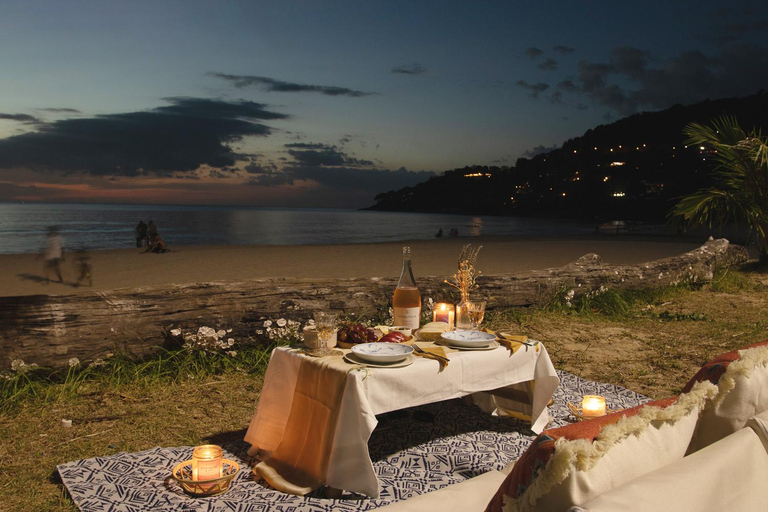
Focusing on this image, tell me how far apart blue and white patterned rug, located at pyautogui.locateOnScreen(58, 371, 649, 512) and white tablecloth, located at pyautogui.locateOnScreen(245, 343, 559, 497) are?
0.21m

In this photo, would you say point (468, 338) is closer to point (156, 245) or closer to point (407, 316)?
point (407, 316)

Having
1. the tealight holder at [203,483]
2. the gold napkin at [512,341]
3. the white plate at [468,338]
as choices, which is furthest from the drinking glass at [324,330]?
the gold napkin at [512,341]

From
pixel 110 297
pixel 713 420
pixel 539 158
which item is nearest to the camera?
pixel 713 420

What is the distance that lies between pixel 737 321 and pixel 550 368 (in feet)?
15.8

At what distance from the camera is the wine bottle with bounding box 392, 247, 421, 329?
3180mm

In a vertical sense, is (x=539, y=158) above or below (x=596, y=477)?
above

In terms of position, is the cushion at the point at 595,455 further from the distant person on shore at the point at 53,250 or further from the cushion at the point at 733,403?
the distant person on shore at the point at 53,250

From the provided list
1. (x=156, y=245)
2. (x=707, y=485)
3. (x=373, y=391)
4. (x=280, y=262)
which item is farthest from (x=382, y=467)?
(x=156, y=245)

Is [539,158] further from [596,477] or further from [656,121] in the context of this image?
[596,477]

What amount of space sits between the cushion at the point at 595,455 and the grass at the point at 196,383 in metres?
2.53

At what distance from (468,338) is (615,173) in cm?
5589

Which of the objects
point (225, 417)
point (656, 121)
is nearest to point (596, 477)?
point (225, 417)

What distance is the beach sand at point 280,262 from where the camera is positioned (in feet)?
38.1

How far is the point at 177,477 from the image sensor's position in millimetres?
2840
